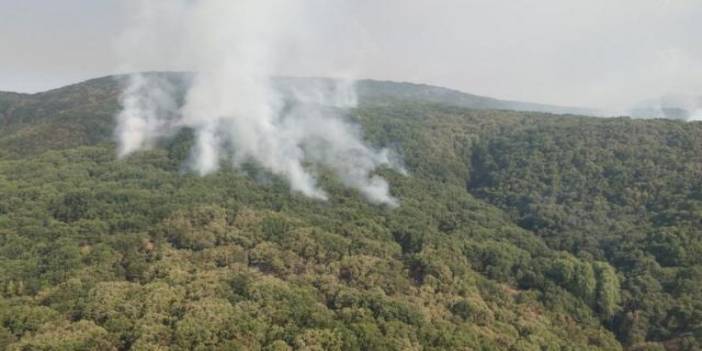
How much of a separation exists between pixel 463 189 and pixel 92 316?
85.5 metres

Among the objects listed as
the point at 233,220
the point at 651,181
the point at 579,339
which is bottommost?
the point at 579,339

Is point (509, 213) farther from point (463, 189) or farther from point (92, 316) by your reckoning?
point (92, 316)

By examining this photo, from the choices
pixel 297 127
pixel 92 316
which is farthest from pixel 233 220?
pixel 297 127

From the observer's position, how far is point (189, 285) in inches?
2598

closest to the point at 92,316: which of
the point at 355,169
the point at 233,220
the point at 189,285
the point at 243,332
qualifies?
the point at 189,285

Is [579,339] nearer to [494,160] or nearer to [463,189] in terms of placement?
[463,189]

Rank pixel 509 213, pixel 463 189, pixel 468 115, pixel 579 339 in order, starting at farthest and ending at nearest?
1. pixel 468 115
2. pixel 463 189
3. pixel 509 213
4. pixel 579 339

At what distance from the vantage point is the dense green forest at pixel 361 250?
61.7 metres

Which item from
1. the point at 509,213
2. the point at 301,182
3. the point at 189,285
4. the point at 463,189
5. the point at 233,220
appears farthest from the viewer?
the point at 463,189

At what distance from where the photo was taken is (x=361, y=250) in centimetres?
8231

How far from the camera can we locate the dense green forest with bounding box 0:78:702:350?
202 feet

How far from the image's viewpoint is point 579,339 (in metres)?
72.2

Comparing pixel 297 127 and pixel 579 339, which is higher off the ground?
pixel 297 127

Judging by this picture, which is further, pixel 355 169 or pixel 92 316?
→ pixel 355 169
